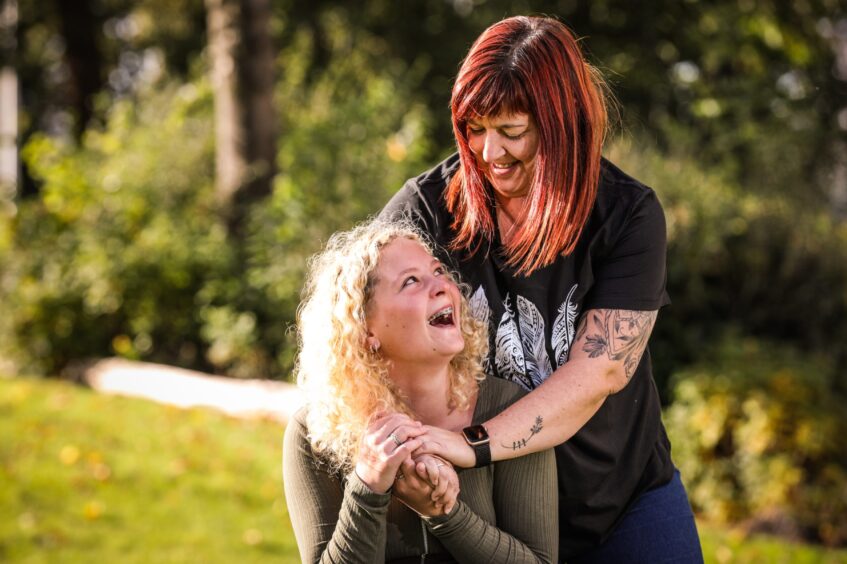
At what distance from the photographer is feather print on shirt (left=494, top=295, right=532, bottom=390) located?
8.70 ft

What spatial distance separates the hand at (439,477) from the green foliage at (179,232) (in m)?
5.67

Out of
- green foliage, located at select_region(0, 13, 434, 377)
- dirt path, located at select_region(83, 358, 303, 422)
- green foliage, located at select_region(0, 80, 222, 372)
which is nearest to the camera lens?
dirt path, located at select_region(83, 358, 303, 422)

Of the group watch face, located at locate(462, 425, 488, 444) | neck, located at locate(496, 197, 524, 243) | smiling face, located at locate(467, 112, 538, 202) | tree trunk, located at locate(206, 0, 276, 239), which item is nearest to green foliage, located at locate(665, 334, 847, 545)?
neck, located at locate(496, 197, 524, 243)

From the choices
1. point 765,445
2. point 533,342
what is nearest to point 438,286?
point 533,342

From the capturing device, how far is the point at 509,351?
105 inches

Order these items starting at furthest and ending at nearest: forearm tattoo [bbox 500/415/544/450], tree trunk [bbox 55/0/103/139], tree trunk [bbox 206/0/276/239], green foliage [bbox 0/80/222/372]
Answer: tree trunk [bbox 55/0/103/139], tree trunk [bbox 206/0/276/239], green foliage [bbox 0/80/222/372], forearm tattoo [bbox 500/415/544/450]

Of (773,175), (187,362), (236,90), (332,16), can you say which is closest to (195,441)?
(187,362)

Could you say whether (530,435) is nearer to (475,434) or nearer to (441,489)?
(475,434)

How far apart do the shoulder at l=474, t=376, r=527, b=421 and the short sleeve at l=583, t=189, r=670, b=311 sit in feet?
1.06

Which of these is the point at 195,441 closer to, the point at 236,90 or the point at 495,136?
the point at 236,90

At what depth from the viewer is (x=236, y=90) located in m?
9.51

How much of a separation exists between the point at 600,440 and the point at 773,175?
24.6ft

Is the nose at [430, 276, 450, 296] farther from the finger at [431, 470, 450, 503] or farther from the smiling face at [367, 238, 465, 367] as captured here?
the finger at [431, 470, 450, 503]

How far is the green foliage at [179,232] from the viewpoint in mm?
8312
